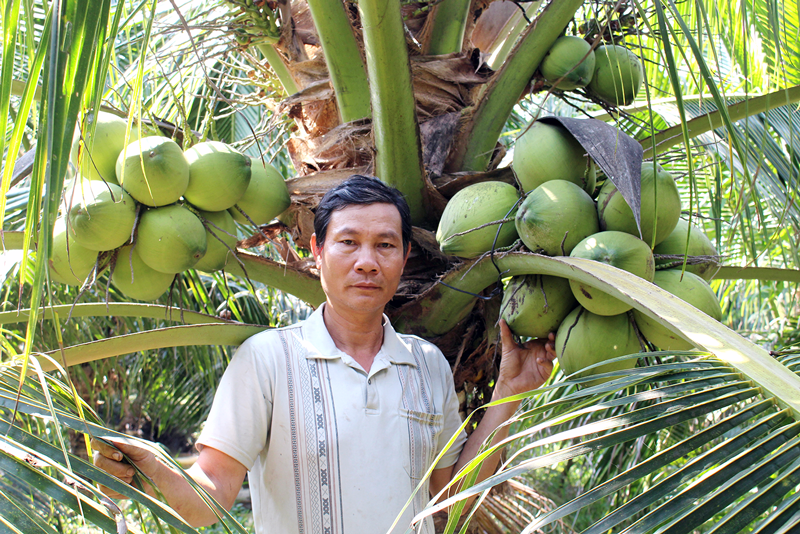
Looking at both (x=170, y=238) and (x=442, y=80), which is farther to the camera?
(x=442, y=80)

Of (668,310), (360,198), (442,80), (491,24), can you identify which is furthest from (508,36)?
(668,310)

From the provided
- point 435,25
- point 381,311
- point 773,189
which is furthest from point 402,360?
point 773,189

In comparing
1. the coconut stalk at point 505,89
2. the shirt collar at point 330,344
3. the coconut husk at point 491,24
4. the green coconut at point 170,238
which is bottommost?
the shirt collar at point 330,344

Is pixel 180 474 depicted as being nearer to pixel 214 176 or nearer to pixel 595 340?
pixel 214 176

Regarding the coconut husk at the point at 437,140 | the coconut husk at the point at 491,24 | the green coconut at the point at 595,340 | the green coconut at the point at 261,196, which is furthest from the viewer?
the coconut husk at the point at 491,24

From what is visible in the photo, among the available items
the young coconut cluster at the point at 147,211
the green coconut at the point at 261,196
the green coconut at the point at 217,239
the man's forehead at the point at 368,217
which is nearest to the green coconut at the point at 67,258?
the young coconut cluster at the point at 147,211

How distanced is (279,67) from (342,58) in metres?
0.39

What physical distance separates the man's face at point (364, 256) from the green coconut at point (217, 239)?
26 centimetres

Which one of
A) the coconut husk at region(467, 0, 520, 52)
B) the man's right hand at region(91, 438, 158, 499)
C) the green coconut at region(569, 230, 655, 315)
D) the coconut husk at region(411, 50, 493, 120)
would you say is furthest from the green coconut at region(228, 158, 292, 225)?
the coconut husk at region(467, 0, 520, 52)

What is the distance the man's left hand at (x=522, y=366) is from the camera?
159 cm

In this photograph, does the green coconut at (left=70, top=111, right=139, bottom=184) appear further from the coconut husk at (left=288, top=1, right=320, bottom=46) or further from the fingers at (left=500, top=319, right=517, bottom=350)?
the fingers at (left=500, top=319, right=517, bottom=350)

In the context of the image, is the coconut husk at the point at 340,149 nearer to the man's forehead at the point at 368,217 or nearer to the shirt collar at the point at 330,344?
the man's forehead at the point at 368,217

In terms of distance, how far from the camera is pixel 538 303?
1.42 meters

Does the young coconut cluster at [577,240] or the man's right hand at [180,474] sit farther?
the young coconut cluster at [577,240]
